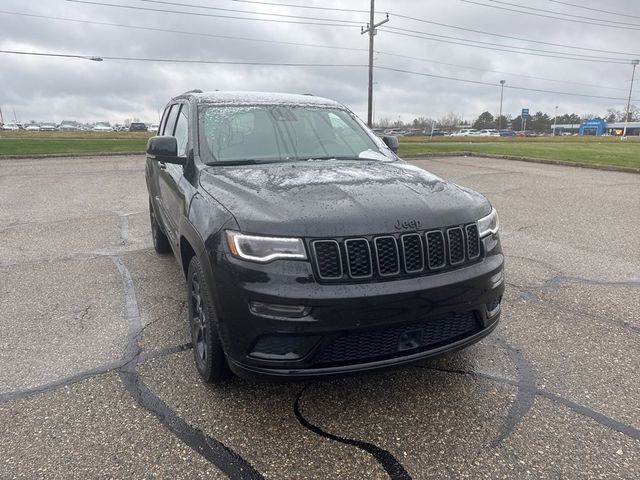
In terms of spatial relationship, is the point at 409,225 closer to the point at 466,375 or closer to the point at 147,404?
the point at 466,375

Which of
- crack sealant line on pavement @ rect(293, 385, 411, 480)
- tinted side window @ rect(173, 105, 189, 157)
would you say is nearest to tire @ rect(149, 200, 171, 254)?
tinted side window @ rect(173, 105, 189, 157)

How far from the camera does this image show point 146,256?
5.64 meters

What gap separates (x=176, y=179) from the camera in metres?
3.72

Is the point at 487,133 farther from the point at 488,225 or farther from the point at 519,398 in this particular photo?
the point at 519,398

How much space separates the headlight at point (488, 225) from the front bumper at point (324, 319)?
34 cm

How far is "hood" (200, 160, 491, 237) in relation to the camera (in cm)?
232

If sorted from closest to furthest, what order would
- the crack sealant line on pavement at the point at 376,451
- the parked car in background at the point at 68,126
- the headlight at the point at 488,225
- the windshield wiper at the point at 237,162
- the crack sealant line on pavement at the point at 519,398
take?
the crack sealant line on pavement at the point at 376,451 < the crack sealant line on pavement at the point at 519,398 < the headlight at the point at 488,225 < the windshield wiper at the point at 237,162 < the parked car in background at the point at 68,126

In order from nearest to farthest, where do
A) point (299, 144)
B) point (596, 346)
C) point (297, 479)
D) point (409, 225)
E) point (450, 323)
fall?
point (297, 479) → point (409, 225) → point (450, 323) → point (596, 346) → point (299, 144)

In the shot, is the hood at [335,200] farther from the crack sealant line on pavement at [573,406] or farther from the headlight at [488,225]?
the crack sealant line on pavement at [573,406]

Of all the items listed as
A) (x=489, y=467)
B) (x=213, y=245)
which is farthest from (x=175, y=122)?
(x=489, y=467)

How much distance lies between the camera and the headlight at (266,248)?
227 cm

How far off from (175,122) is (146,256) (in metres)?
1.84

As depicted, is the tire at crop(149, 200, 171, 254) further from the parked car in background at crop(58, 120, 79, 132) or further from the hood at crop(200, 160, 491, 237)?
the parked car in background at crop(58, 120, 79, 132)

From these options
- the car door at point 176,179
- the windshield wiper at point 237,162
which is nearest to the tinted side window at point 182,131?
the car door at point 176,179
